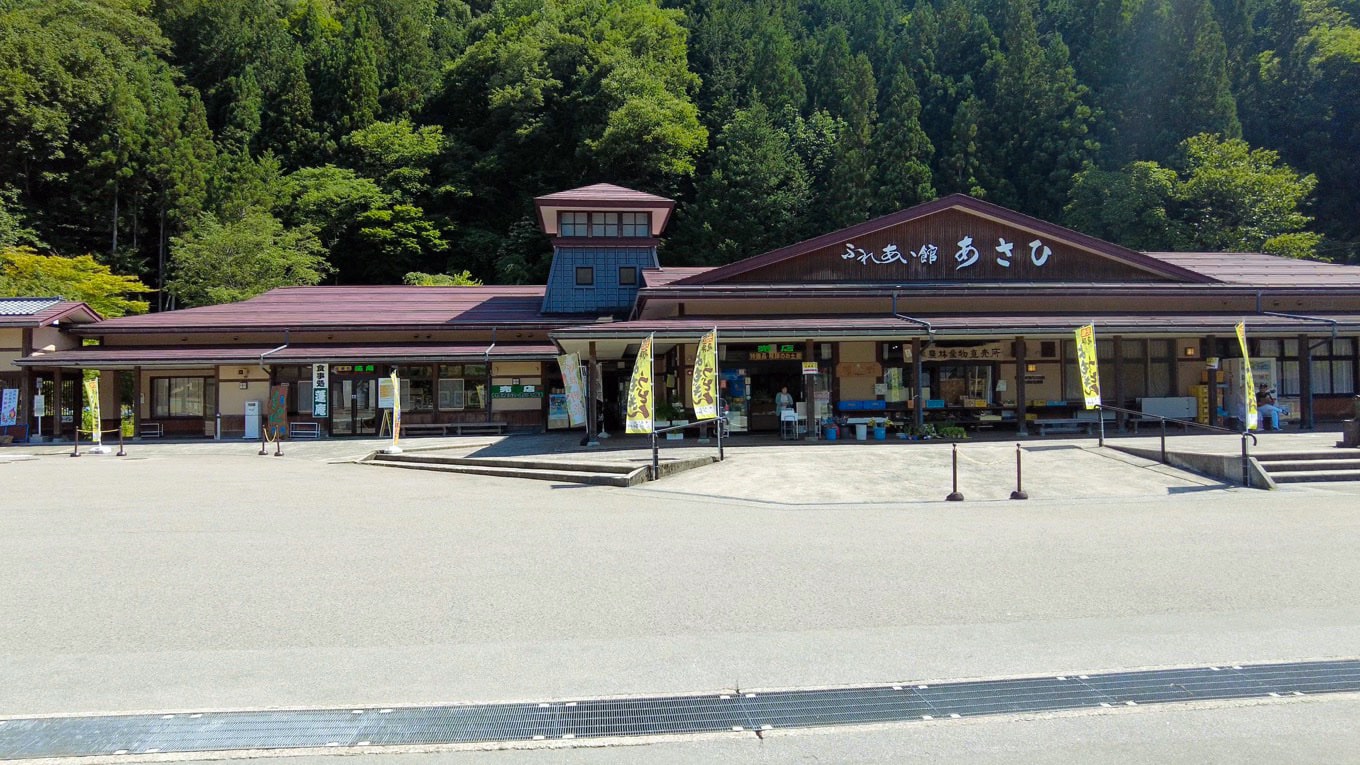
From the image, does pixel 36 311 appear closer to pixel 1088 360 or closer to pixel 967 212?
pixel 967 212

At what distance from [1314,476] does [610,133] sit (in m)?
35.8

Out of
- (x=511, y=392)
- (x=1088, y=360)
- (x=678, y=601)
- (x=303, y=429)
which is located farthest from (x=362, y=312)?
(x=678, y=601)

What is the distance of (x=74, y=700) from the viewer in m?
4.52

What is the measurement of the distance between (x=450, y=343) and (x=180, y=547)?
19117 mm

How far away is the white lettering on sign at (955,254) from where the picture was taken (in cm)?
2211

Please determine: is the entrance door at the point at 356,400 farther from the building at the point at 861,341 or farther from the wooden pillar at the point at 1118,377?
the wooden pillar at the point at 1118,377

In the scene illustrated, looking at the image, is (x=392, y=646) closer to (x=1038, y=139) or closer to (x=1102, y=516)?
(x=1102, y=516)

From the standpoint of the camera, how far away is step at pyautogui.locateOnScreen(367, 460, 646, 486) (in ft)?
47.3

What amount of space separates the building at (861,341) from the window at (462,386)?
0.06 meters

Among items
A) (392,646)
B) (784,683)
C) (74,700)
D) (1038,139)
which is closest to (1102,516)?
(784,683)

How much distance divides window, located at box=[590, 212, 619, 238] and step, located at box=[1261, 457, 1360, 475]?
20825mm

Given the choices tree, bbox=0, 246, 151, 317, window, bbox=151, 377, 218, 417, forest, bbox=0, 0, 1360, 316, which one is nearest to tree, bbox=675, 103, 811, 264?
forest, bbox=0, 0, 1360, 316

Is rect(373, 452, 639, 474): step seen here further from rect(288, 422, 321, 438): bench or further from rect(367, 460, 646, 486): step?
rect(288, 422, 321, 438): bench

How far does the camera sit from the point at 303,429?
25750 mm
